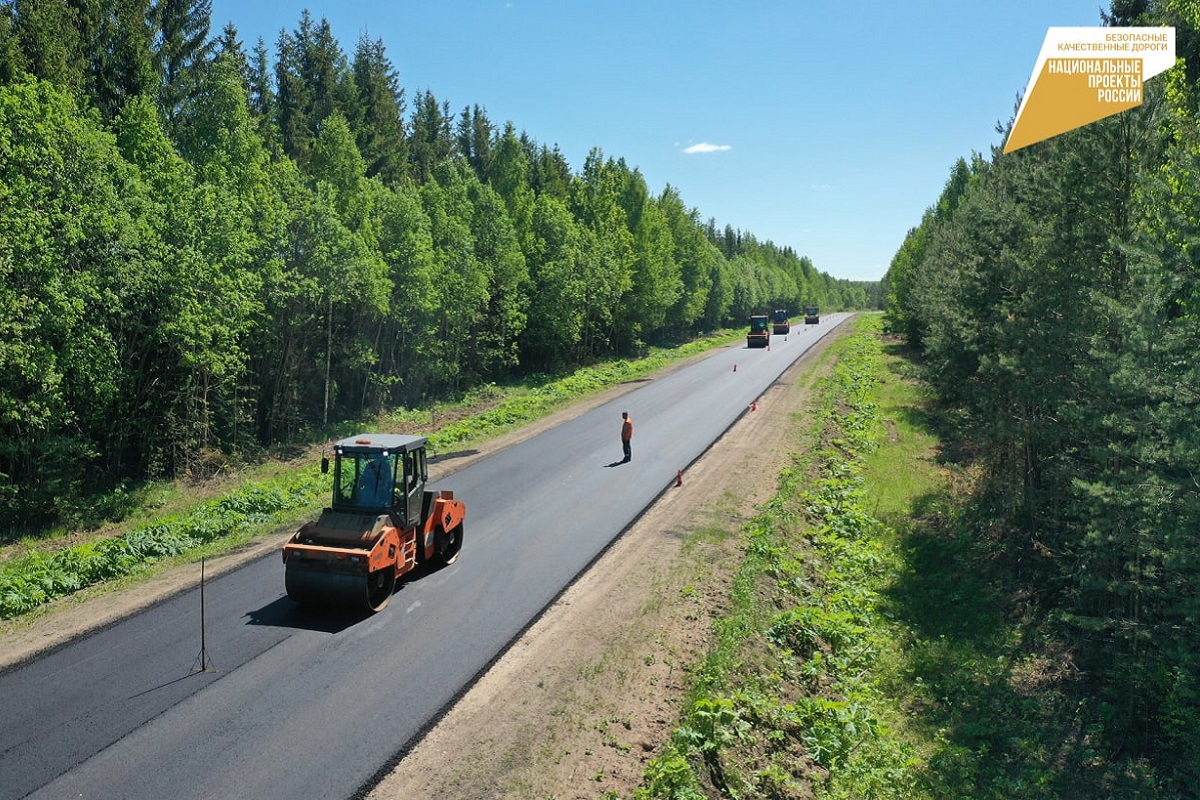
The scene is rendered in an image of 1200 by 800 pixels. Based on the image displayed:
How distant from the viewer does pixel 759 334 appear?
233ft

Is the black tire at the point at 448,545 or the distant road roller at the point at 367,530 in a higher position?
the distant road roller at the point at 367,530

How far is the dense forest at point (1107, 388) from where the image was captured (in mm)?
9836

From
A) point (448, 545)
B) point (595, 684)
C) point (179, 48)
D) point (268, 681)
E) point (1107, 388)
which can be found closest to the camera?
point (268, 681)

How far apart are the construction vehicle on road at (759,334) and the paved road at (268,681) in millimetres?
54609

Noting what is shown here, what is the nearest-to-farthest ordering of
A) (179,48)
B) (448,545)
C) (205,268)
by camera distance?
(448,545), (205,268), (179,48)

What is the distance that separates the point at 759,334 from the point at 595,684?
63311 millimetres

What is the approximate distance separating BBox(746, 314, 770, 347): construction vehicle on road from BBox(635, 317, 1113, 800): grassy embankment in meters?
48.7

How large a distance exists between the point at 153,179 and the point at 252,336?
6936 mm

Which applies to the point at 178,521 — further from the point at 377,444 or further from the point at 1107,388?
the point at 1107,388

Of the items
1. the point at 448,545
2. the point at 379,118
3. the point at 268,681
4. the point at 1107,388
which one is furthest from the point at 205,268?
the point at 379,118

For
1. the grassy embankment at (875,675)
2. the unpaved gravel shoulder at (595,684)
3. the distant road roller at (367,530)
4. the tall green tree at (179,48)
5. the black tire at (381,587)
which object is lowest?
the grassy embankment at (875,675)

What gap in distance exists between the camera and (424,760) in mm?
8617

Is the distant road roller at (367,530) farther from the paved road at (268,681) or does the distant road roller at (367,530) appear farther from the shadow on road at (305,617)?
the paved road at (268,681)

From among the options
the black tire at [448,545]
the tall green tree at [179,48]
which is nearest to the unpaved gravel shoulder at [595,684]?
the black tire at [448,545]
